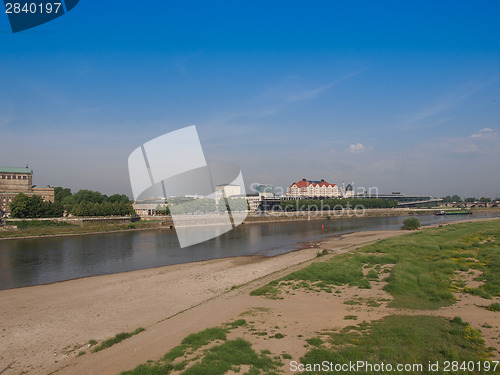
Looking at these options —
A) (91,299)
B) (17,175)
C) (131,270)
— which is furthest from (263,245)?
(17,175)

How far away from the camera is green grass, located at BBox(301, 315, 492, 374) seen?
8.62 metres

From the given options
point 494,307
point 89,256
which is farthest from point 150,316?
point 89,256

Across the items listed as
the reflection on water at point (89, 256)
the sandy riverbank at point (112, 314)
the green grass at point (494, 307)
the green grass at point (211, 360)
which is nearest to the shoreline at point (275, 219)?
the reflection on water at point (89, 256)

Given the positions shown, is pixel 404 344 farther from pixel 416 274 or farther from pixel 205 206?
pixel 205 206

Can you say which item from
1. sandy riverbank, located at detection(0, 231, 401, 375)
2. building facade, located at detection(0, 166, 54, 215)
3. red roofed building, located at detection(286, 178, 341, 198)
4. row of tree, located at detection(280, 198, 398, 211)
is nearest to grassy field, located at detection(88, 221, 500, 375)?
sandy riverbank, located at detection(0, 231, 401, 375)

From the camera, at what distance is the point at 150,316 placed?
51.8ft

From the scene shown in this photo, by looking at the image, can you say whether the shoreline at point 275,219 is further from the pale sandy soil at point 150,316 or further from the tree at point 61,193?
the tree at point 61,193

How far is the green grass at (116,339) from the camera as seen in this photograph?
11930mm

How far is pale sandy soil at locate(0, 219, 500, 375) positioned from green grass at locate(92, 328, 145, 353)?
1.29 ft

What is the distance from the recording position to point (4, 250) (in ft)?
137

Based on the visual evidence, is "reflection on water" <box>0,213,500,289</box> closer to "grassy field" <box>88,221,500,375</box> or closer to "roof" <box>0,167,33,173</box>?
"grassy field" <box>88,221,500,375</box>

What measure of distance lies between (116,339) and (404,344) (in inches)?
410

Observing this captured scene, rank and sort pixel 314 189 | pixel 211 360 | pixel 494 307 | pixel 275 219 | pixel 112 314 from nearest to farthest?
pixel 211 360
pixel 494 307
pixel 112 314
pixel 275 219
pixel 314 189

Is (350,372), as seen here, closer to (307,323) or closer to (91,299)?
(307,323)
